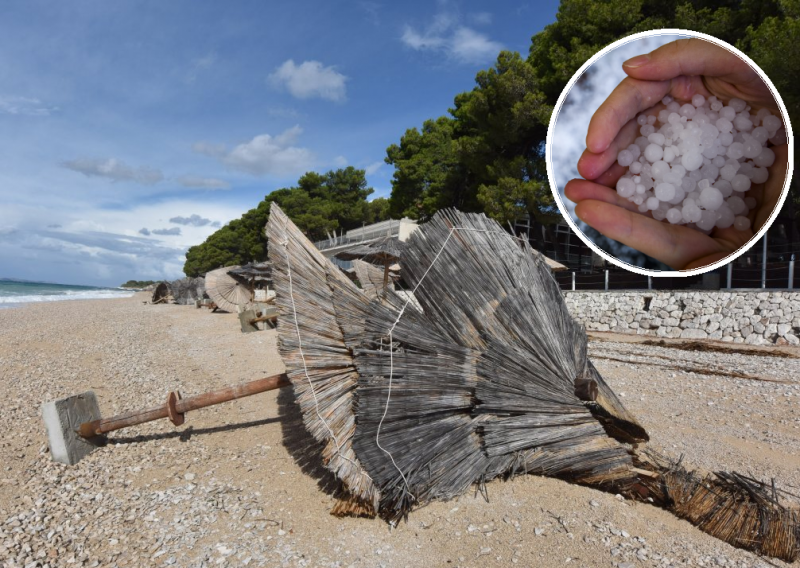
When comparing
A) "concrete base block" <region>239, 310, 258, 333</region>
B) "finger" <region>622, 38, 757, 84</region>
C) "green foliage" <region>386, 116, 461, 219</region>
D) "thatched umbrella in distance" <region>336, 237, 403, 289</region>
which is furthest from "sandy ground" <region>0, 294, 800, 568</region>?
"green foliage" <region>386, 116, 461, 219</region>

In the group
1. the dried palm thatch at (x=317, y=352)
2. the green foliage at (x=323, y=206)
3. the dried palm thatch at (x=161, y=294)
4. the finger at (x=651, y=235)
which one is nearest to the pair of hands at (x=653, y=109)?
the finger at (x=651, y=235)

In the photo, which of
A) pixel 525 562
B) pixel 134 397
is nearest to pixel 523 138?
pixel 134 397

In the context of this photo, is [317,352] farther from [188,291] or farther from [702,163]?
[188,291]

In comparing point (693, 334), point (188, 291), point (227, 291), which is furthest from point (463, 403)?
point (188, 291)

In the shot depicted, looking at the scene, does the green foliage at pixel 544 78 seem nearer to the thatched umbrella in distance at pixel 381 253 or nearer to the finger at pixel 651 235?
the thatched umbrella in distance at pixel 381 253

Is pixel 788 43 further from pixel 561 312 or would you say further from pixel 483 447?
pixel 483 447
